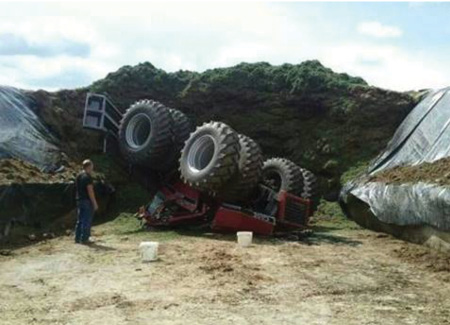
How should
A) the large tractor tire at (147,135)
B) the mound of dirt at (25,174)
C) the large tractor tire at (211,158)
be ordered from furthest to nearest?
the large tractor tire at (147,135) → the mound of dirt at (25,174) → the large tractor tire at (211,158)

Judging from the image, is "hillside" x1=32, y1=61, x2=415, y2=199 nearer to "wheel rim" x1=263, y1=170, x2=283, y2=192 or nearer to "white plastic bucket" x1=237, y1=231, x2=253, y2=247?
"wheel rim" x1=263, y1=170, x2=283, y2=192

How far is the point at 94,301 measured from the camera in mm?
6121

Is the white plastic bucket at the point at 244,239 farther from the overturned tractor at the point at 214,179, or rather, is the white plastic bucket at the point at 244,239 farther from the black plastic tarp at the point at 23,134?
the black plastic tarp at the point at 23,134

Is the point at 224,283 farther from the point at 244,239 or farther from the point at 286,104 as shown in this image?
the point at 286,104

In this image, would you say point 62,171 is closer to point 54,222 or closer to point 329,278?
point 54,222

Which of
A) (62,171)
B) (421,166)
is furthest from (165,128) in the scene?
(421,166)

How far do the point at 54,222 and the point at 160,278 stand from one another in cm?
459

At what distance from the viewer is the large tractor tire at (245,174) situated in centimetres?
1021

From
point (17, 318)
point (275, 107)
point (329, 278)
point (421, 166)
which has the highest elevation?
point (275, 107)

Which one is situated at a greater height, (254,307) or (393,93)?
(393,93)

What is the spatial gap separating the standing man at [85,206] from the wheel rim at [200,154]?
1.91 meters

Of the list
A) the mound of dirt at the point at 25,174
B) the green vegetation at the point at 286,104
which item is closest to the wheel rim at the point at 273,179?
the green vegetation at the point at 286,104

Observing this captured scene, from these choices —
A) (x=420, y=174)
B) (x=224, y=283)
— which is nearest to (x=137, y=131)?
(x=420, y=174)

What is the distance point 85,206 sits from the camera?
9.77 m
